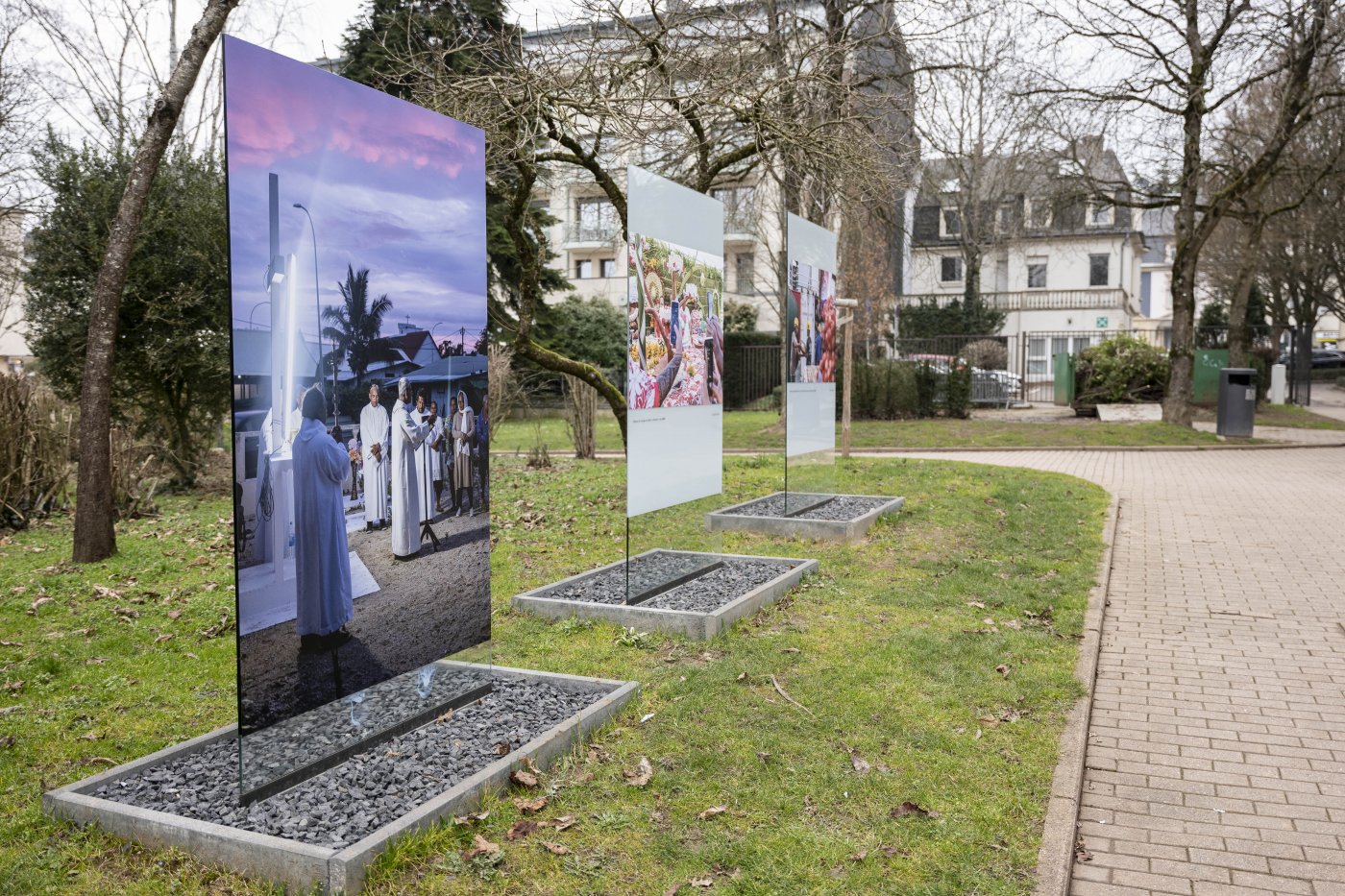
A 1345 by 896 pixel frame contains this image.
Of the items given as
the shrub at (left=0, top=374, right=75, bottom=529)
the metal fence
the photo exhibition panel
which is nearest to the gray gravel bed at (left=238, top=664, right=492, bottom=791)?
the photo exhibition panel

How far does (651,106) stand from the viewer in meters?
10.5

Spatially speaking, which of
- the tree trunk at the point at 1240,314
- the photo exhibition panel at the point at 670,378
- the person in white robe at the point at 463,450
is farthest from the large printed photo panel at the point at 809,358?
the tree trunk at the point at 1240,314

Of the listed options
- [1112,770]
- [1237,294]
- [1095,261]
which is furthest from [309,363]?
[1095,261]

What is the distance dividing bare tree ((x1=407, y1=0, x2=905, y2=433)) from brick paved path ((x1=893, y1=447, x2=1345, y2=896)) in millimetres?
5131

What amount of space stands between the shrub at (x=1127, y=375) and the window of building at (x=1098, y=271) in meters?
29.6

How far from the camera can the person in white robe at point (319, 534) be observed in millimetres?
4090

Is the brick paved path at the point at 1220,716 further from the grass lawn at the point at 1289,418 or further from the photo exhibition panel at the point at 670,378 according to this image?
the grass lawn at the point at 1289,418

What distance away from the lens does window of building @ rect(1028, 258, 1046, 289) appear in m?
56.0

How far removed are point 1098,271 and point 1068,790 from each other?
56452 millimetres

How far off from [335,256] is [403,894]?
2.40 meters

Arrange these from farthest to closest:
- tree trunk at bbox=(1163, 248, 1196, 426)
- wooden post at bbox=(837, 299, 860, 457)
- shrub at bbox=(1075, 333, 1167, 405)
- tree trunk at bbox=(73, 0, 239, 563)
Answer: shrub at bbox=(1075, 333, 1167, 405) < tree trunk at bbox=(1163, 248, 1196, 426) < wooden post at bbox=(837, 299, 860, 457) < tree trunk at bbox=(73, 0, 239, 563)

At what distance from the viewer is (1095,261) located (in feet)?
183

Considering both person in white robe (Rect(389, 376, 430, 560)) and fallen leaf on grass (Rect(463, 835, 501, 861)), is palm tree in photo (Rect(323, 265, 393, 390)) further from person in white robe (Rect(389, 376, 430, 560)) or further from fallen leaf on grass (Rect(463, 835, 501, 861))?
fallen leaf on grass (Rect(463, 835, 501, 861))

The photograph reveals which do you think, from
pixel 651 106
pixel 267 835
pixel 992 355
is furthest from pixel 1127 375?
pixel 267 835
